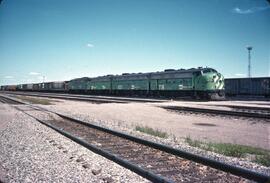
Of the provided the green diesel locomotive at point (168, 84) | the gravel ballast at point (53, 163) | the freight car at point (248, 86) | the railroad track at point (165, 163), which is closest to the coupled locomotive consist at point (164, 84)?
the green diesel locomotive at point (168, 84)

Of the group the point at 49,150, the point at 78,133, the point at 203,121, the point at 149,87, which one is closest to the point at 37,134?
the point at 78,133

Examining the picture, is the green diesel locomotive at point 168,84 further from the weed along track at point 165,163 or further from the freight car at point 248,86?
the weed along track at point 165,163

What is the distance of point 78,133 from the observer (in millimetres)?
14398

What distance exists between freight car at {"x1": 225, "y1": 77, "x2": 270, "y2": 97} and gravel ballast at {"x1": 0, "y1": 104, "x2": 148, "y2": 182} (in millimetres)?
33672

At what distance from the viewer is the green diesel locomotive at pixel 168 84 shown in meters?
38.1

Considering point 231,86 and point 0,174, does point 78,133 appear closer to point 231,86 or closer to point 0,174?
point 0,174

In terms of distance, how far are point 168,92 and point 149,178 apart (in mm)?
37699

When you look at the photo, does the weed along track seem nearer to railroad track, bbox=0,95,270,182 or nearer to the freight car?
railroad track, bbox=0,95,270,182

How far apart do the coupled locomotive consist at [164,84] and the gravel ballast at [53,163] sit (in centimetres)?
2744

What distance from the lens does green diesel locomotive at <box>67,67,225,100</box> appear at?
38125mm

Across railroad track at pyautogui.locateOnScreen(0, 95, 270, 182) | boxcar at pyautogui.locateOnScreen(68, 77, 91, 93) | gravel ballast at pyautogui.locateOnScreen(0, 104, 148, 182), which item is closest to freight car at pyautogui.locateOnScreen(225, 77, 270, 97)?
boxcar at pyautogui.locateOnScreen(68, 77, 91, 93)

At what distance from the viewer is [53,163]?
8516mm

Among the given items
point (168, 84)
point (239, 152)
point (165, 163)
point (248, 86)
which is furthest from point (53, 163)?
point (248, 86)

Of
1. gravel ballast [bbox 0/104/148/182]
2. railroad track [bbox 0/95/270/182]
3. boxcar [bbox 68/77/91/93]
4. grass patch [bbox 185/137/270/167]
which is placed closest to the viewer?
railroad track [bbox 0/95/270/182]
